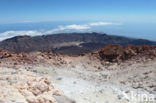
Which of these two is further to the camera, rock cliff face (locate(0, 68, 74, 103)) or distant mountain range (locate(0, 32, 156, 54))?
distant mountain range (locate(0, 32, 156, 54))

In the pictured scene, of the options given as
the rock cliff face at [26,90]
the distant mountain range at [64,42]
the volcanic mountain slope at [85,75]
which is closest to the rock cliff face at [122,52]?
the volcanic mountain slope at [85,75]

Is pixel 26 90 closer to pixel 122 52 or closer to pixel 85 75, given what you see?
pixel 85 75

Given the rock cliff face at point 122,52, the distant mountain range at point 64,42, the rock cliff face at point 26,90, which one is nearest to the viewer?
the rock cliff face at point 26,90

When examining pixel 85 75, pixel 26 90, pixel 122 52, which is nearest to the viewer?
pixel 26 90

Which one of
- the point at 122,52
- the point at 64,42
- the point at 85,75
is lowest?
the point at 64,42

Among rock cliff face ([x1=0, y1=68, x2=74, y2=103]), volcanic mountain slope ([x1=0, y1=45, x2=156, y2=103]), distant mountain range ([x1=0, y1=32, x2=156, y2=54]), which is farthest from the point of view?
distant mountain range ([x1=0, y1=32, x2=156, y2=54])

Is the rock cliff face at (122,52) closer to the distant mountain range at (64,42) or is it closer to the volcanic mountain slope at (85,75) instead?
the volcanic mountain slope at (85,75)

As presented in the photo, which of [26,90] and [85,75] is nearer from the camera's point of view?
[26,90]

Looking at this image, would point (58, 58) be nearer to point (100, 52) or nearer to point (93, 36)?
point (100, 52)

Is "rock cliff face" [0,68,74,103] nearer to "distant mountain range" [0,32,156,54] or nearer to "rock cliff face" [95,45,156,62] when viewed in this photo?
"rock cliff face" [95,45,156,62]

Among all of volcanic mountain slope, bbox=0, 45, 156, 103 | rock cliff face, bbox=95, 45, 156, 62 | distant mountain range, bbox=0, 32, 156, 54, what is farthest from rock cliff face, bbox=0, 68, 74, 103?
distant mountain range, bbox=0, 32, 156, 54

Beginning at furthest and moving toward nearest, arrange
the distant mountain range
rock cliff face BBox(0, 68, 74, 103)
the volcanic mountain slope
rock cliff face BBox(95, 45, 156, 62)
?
the distant mountain range < rock cliff face BBox(95, 45, 156, 62) < the volcanic mountain slope < rock cliff face BBox(0, 68, 74, 103)

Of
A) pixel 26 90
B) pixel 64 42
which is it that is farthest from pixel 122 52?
pixel 64 42
